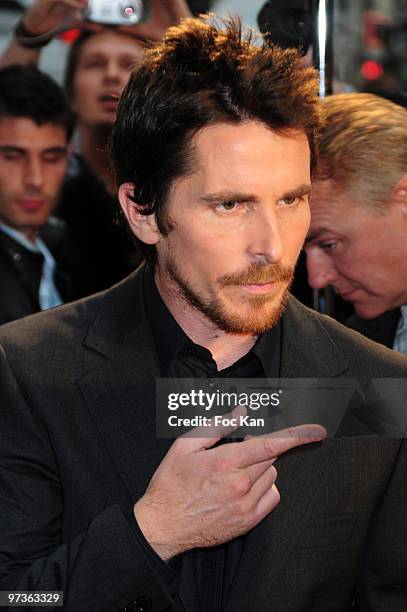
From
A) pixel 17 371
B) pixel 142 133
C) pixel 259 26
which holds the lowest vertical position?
pixel 17 371

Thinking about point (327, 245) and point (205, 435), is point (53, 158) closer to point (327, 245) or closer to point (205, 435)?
point (327, 245)

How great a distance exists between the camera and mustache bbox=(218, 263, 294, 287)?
1.64 m

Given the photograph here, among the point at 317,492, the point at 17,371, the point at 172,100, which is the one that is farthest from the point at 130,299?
the point at 317,492

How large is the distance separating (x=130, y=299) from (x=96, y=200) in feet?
3.35

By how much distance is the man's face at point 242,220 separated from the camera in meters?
1.64

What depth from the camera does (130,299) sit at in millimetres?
1847

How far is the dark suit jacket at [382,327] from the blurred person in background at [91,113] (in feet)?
2.29

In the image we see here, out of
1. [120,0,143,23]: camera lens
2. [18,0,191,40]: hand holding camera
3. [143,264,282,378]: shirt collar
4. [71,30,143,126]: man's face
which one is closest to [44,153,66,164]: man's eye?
[71,30,143,126]: man's face

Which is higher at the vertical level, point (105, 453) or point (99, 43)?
point (99, 43)

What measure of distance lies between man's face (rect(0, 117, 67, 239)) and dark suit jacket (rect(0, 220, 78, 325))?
0.08 metres

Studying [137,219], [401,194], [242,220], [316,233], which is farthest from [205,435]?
[401,194]

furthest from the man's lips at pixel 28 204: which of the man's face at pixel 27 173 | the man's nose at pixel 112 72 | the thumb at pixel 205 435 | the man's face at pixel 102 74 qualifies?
the thumb at pixel 205 435

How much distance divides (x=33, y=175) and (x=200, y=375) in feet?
3.82

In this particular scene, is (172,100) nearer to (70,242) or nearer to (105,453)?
(105,453)
